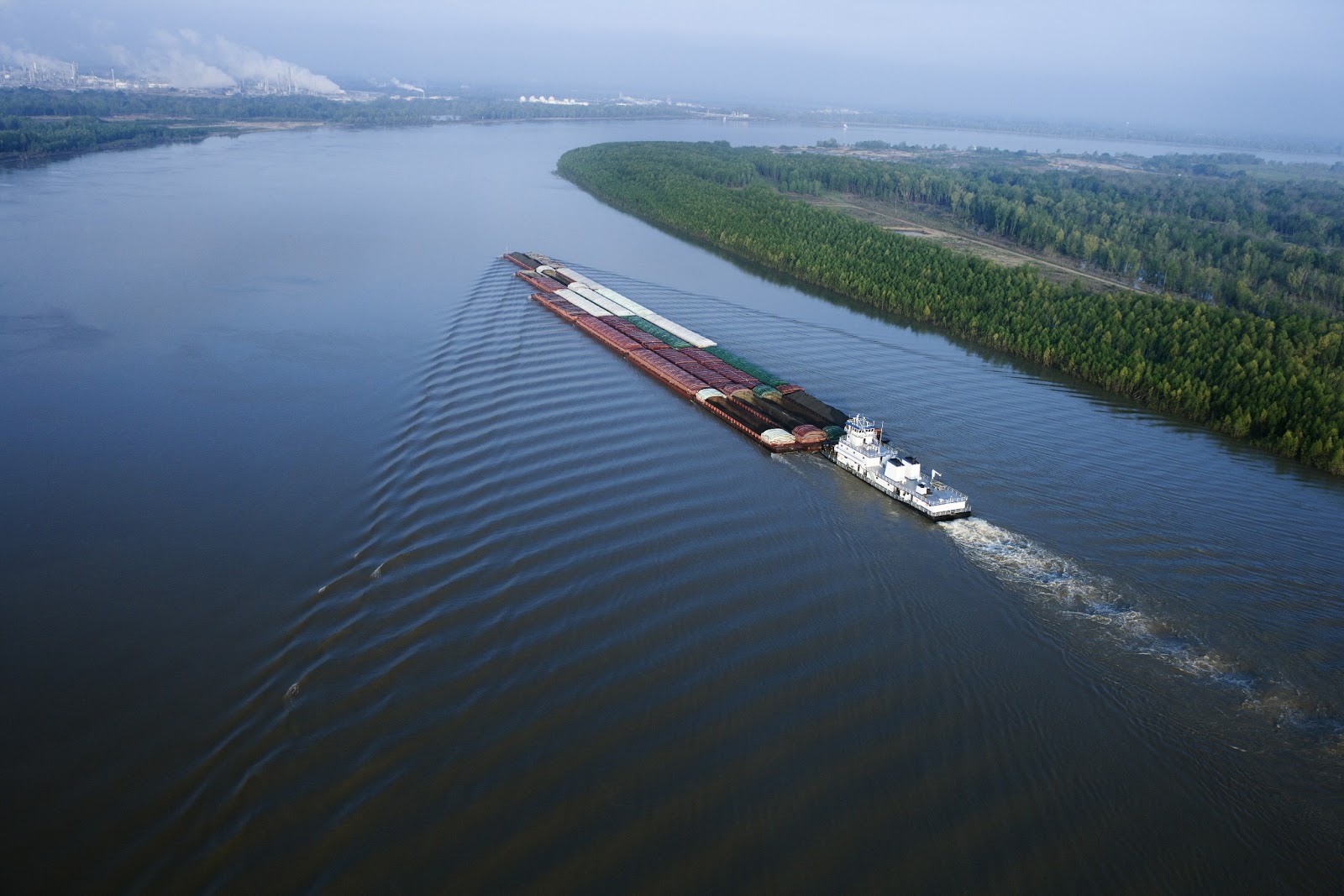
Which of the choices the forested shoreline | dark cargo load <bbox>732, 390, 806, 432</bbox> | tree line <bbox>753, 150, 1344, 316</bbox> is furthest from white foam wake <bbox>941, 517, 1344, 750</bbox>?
tree line <bbox>753, 150, 1344, 316</bbox>

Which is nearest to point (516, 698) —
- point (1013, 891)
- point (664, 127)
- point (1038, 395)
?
point (1013, 891)

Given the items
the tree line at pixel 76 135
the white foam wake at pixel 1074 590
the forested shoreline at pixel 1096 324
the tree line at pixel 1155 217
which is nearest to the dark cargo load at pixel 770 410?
the white foam wake at pixel 1074 590

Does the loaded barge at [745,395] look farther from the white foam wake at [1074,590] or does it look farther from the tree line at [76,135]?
the tree line at [76,135]

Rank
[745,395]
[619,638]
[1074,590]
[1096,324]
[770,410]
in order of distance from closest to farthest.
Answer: [619,638]
[1074,590]
[770,410]
[745,395]
[1096,324]

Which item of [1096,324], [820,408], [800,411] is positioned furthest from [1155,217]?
[800,411]

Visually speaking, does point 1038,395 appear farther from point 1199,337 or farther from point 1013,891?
point 1013,891

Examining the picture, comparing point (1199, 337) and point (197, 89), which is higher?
point (197, 89)

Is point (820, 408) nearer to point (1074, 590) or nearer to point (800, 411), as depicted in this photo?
point (800, 411)
